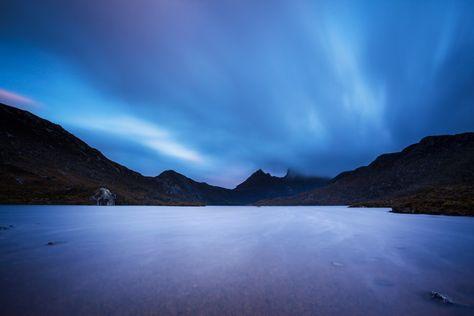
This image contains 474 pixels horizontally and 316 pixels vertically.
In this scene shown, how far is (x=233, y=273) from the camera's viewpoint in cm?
785

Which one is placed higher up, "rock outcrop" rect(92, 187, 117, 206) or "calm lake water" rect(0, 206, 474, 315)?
"rock outcrop" rect(92, 187, 117, 206)

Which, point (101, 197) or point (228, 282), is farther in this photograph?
point (101, 197)

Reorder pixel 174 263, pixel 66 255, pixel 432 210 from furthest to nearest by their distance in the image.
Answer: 1. pixel 432 210
2. pixel 66 255
3. pixel 174 263

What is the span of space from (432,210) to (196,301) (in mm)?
69371

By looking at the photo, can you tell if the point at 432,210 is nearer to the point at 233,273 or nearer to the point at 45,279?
the point at 233,273

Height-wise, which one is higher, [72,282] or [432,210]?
[432,210]

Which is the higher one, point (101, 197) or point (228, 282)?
point (101, 197)

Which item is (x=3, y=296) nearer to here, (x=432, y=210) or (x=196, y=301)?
(x=196, y=301)

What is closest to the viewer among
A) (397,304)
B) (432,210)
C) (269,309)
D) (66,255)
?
(269,309)

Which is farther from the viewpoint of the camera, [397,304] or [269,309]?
[397,304]

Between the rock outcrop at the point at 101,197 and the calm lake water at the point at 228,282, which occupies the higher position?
the rock outcrop at the point at 101,197

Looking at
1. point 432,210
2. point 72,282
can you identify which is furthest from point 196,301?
point 432,210

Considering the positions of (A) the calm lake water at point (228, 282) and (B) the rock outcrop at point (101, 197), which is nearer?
(A) the calm lake water at point (228, 282)

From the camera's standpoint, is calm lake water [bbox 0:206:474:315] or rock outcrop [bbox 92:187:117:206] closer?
calm lake water [bbox 0:206:474:315]
